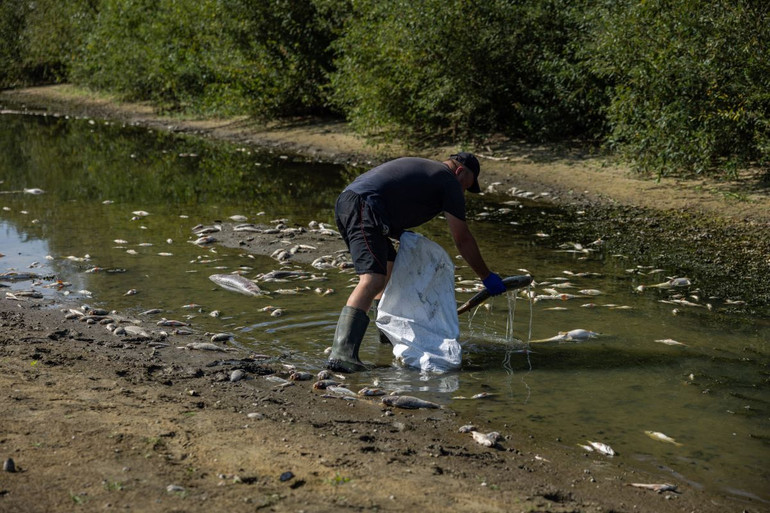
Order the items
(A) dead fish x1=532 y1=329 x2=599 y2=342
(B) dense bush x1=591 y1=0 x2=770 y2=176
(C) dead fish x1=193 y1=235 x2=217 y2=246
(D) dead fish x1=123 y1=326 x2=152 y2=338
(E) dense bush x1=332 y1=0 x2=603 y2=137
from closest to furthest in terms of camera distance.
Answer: (D) dead fish x1=123 y1=326 x2=152 y2=338 → (A) dead fish x1=532 y1=329 x2=599 y2=342 → (C) dead fish x1=193 y1=235 x2=217 y2=246 → (B) dense bush x1=591 y1=0 x2=770 y2=176 → (E) dense bush x1=332 y1=0 x2=603 y2=137

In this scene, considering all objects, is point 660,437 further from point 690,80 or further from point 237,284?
point 690,80

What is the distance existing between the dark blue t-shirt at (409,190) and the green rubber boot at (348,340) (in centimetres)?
70

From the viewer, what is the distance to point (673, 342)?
7645 millimetres

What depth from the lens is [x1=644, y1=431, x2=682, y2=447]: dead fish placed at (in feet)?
18.5

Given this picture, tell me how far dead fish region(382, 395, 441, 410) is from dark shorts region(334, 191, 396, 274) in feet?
3.70

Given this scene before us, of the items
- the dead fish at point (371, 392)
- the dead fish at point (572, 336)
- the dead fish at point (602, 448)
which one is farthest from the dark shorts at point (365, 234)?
the dead fish at point (602, 448)

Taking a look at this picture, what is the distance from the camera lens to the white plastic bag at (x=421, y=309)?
22.6 feet

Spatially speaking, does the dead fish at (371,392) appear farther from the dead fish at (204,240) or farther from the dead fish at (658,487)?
the dead fish at (204,240)

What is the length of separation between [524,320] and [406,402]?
2.54 metres

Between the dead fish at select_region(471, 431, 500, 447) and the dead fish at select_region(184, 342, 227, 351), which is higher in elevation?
the dead fish at select_region(184, 342, 227, 351)

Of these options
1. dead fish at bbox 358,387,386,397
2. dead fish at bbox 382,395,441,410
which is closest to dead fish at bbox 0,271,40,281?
dead fish at bbox 358,387,386,397

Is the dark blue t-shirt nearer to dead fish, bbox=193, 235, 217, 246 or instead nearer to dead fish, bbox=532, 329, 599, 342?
dead fish, bbox=532, 329, 599, 342

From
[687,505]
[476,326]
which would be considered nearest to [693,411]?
[687,505]

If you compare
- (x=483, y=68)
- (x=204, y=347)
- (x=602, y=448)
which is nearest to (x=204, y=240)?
(x=204, y=347)
